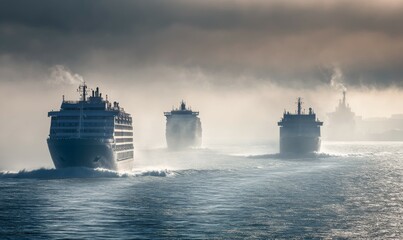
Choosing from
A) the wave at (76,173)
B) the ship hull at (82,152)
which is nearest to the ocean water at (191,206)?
the wave at (76,173)

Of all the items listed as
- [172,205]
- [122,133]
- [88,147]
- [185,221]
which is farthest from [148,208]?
[122,133]

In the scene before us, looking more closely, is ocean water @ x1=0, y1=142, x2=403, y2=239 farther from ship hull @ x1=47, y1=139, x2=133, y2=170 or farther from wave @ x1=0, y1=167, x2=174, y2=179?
ship hull @ x1=47, y1=139, x2=133, y2=170

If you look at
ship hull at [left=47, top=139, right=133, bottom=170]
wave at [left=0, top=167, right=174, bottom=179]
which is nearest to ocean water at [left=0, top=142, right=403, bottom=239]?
wave at [left=0, top=167, right=174, bottom=179]

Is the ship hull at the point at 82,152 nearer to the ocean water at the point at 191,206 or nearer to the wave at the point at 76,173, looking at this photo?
the wave at the point at 76,173

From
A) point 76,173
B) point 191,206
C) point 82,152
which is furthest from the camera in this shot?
point 76,173

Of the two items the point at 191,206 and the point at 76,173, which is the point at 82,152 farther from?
the point at 191,206

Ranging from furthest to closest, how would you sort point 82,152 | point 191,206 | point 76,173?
point 76,173
point 82,152
point 191,206

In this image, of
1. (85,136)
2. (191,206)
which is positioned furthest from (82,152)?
(191,206)
